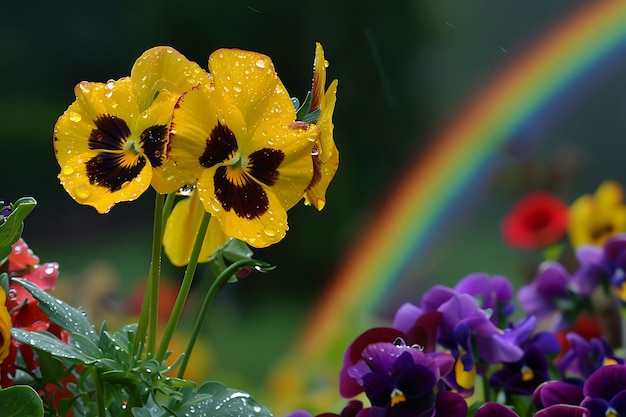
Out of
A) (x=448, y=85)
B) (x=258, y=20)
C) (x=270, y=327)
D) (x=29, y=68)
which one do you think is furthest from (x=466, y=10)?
(x=29, y=68)

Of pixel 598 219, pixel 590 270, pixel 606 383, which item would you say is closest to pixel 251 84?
pixel 606 383

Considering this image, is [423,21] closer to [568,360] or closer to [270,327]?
[270,327]

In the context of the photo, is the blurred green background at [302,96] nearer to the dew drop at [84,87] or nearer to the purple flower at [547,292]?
the purple flower at [547,292]

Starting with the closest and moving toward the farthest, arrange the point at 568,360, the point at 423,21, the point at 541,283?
the point at 568,360
the point at 541,283
the point at 423,21

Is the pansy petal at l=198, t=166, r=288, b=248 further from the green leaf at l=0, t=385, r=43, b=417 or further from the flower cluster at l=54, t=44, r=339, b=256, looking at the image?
the green leaf at l=0, t=385, r=43, b=417

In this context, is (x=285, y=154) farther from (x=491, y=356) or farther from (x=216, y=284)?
(x=491, y=356)

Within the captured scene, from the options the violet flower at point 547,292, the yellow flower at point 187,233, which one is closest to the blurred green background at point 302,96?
the violet flower at point 547,292

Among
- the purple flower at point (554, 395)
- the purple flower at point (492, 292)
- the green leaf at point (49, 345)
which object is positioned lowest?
the green leaf at point (49, 345)
